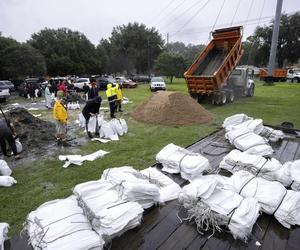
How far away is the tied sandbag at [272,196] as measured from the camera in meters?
2.36

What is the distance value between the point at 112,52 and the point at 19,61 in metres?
22.7

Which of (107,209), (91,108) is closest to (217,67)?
(91,108)

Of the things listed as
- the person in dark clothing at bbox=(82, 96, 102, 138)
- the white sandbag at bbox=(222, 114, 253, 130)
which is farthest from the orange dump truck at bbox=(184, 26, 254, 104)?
the person in dark clothing at bbox=(82, 96, 102, 138)

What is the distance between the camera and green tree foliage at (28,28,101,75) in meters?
36.5

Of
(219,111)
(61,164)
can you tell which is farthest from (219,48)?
(61,164)

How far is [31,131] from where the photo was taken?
27.5 ft

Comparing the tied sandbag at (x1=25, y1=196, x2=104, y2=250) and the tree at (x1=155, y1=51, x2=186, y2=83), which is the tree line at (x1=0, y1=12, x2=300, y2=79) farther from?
the tied sandbag at (x1=25, y1=196, x2=104, y2=250)

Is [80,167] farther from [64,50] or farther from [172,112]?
[64,50]

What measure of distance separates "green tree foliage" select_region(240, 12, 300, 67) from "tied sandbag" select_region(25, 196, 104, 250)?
49295 mm

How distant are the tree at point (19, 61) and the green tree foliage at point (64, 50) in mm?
5438

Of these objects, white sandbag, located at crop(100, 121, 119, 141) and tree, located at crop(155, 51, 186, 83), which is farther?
tree, located at crop(155, 51, 186, 83)

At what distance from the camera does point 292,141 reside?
17.6 ft

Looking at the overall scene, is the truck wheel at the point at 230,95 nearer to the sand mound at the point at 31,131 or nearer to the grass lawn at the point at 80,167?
the grass lawn at the point at 80,167

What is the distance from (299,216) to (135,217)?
162cm
